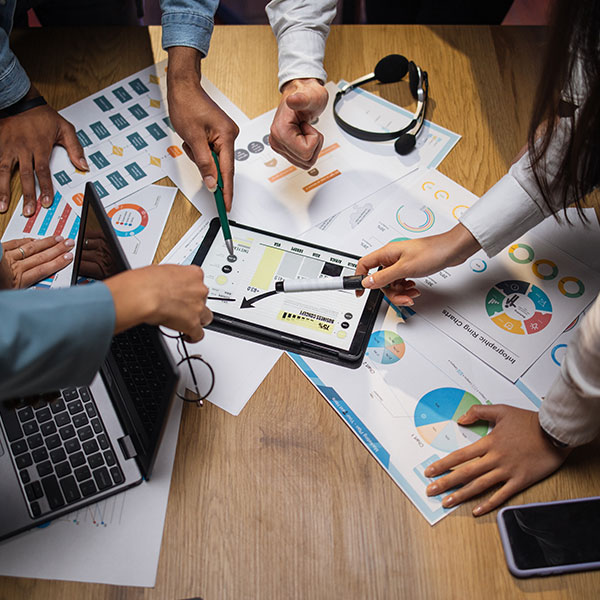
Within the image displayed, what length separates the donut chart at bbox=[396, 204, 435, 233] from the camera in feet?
2.87

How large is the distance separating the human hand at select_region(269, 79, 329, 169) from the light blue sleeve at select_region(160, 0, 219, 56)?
0.21 metres

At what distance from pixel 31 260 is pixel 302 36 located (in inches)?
23.1

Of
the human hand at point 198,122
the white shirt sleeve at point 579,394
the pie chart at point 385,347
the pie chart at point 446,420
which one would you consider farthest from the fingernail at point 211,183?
the white shirt sleeve at point 579,394

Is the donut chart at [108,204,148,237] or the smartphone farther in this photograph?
the donut chart at [108,204,148,237]

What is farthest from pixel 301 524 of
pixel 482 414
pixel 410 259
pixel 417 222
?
pixel 417 222

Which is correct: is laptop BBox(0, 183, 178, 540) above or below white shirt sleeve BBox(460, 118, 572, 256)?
below

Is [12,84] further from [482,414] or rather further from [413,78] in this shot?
[482,414]

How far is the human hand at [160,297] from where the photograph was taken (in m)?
0.56

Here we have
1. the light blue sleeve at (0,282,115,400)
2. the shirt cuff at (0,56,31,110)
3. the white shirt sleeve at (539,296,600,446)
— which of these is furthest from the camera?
the shirt cuff at (0,56,31,110)

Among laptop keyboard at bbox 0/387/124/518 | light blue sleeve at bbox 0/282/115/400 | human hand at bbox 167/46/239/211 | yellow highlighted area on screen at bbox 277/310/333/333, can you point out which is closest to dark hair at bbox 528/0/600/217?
yellow highlighted area on screen at bbox 277/310/333/333

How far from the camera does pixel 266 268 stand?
32.0 inches

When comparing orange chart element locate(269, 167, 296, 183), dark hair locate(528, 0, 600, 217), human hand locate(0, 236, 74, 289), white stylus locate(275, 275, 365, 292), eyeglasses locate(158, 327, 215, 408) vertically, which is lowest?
eyeglasses locate(158, 327, 215, 408)

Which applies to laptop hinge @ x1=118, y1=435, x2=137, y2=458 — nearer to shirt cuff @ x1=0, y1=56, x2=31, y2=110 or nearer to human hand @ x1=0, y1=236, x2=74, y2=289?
human hand @ x1=0, y1=236, x2=74, y2=289

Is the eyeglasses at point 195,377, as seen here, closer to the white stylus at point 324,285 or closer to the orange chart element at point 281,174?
the white stylus at point 324,285
